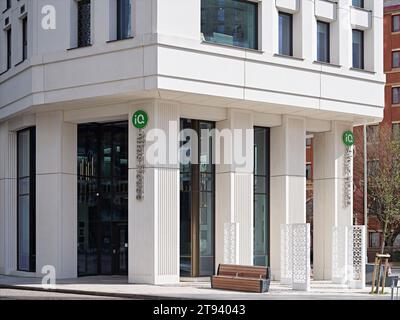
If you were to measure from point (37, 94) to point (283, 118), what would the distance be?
9.95 m

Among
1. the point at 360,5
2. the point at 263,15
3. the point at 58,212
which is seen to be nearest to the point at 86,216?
the point at 58,212

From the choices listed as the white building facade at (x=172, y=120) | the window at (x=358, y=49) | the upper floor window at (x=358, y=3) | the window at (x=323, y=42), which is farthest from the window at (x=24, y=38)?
the upper floor window at (x=358, y=3)

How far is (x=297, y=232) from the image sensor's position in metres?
29.2

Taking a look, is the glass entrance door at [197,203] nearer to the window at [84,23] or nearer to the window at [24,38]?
the window at [84,23]

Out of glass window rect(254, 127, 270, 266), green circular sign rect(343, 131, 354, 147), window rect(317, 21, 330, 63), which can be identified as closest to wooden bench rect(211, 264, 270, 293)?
glass window rect(254, 127, 270, 266)

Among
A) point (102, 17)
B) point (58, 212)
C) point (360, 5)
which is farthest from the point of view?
point (360, 5)

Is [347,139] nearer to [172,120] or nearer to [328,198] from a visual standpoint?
[328,198]

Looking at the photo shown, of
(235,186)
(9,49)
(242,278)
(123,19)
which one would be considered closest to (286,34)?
(235,186)

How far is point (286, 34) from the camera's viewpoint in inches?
1359

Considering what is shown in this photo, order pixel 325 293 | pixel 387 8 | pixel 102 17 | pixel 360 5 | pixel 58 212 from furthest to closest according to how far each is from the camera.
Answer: pixel 387 8, pixel 360 5, pixel 58 212, pixel 102 17, pixel 325 293

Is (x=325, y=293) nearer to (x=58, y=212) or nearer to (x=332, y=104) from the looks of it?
(x=332, y=104)

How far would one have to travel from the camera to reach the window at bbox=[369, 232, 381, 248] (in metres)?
75.6

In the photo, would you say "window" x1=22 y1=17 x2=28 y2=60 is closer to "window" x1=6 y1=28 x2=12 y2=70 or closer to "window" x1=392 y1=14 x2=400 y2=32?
"window" x1=6 y1=28 x2=12 y2=70

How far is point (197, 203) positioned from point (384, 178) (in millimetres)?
A: 32004
